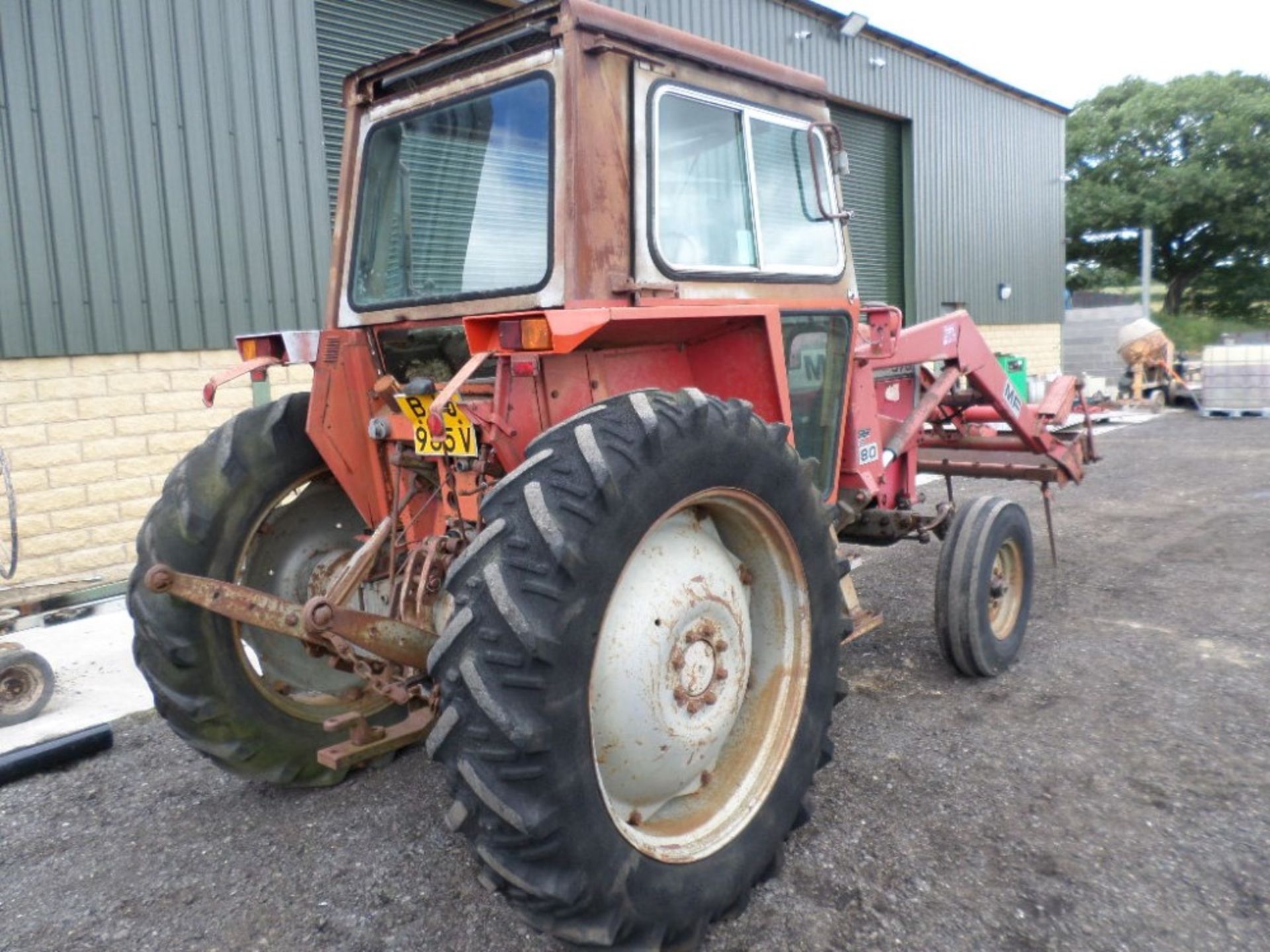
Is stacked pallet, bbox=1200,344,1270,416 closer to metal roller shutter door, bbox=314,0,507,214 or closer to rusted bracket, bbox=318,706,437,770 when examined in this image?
metal roller shutter door, bbox=314,0,507,214

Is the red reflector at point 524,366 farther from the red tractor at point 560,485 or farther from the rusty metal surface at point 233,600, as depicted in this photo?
the rusty metal surface at point 233,600

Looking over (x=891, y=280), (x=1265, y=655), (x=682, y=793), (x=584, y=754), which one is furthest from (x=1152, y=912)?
(x=891, y=280)

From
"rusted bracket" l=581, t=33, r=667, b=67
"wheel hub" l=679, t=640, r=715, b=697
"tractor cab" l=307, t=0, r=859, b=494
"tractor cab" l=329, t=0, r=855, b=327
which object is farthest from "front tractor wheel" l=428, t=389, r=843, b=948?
"rusted bracket" l=581, t=33, r=667, b=67

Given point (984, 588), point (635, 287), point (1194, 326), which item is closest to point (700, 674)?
point (635, 287)

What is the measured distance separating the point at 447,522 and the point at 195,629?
2.80 feet

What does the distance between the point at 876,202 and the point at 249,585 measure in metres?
12.8

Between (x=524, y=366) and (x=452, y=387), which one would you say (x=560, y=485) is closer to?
(x=452, y=387)

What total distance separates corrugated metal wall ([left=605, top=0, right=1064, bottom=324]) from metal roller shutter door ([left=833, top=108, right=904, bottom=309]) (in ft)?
0.69

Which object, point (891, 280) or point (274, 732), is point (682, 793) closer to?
point (274, 732)

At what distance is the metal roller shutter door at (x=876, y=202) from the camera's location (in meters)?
13.9

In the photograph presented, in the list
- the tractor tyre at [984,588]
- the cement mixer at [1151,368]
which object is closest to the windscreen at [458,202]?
the tractor tyre at [984,588]

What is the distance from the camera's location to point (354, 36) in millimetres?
7852

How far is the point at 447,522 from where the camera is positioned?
10.3 ft

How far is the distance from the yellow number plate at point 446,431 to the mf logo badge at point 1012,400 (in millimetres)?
3536
